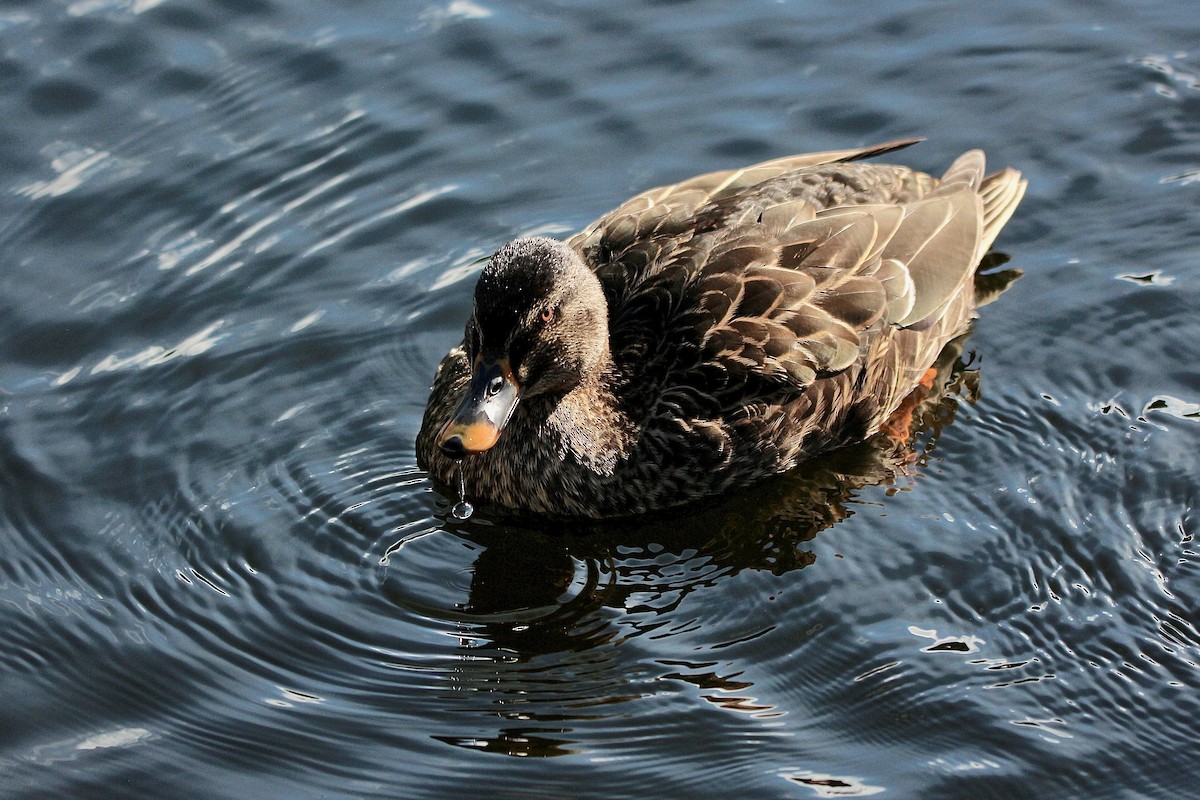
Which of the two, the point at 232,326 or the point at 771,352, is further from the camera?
the point at 232,326

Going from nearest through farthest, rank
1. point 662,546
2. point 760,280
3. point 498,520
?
point 662,546 < point 760,280 < point 498,520

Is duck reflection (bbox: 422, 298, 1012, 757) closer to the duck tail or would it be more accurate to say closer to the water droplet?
the water droplet

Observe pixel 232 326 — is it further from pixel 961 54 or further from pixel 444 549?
pixel 961 54

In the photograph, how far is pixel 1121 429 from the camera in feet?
25.4

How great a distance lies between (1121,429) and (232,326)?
4730mm

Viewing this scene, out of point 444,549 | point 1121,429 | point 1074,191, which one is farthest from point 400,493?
point 1074,191

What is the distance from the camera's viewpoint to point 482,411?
22.9 feet

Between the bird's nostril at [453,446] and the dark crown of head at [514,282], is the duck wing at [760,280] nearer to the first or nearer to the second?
the dark crown of head at [514,282]

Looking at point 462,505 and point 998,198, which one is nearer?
point 462,505

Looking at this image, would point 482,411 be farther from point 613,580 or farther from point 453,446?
point 613,580

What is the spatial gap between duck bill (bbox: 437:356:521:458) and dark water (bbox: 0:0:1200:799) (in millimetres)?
665

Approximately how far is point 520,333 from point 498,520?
107cm

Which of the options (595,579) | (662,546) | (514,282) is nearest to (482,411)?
(514,282)

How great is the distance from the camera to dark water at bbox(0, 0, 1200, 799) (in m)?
6.29
